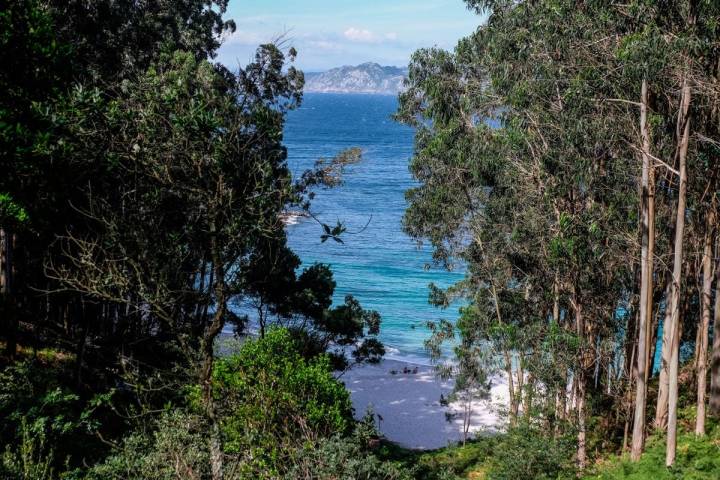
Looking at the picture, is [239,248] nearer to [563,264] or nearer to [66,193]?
[66,193]

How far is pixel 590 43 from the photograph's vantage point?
1027cm

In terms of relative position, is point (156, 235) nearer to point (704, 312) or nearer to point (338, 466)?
point (338, 466)

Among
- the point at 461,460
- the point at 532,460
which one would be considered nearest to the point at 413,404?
the point at 461,460

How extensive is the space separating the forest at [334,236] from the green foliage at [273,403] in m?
0.05

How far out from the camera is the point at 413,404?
85.3 ft

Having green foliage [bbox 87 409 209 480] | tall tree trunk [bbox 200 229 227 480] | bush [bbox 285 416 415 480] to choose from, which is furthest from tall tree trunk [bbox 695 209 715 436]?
green foliage [bbox 87 409 209 480]

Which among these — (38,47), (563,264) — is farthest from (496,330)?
(38,47)

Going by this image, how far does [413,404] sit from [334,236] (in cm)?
1913

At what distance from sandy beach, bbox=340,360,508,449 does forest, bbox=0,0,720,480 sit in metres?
3.51

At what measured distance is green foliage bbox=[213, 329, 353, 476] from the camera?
8578 millimetres

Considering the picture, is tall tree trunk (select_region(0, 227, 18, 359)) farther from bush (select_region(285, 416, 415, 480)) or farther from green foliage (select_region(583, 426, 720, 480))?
green foliage (select_region(583, 426, 720, 480))

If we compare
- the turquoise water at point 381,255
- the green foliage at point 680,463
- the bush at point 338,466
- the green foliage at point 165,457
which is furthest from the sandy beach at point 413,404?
the bush at point 338,466

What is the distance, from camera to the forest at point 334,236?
8.70 metres

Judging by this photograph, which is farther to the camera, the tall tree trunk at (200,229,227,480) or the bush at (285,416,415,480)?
the tall tree trunk at (200,229,227,480)
